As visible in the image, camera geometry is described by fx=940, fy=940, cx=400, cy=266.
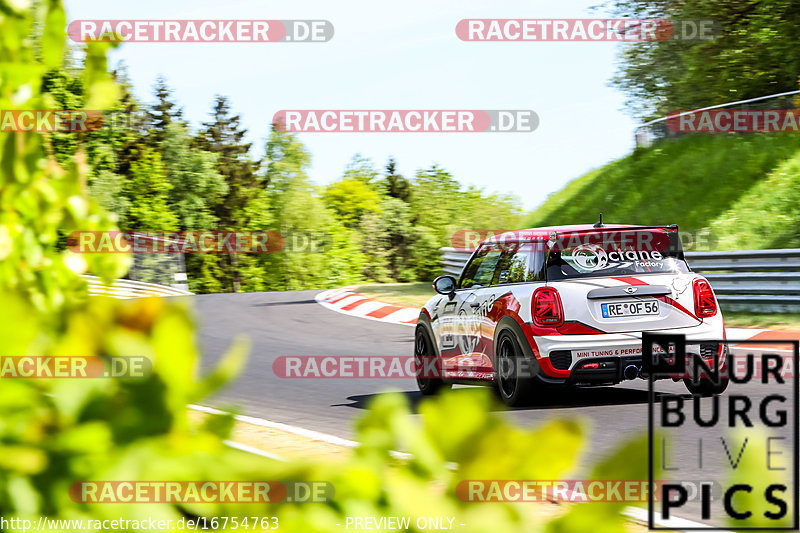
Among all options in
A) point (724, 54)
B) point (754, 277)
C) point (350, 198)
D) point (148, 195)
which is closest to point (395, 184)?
point (350, 198)

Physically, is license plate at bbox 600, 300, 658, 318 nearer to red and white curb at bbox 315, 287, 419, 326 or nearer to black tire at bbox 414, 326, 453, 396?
black tire at bbox 414, 326, 453, 396

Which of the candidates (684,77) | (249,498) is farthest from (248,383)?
(684,77)

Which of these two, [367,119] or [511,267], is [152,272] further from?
[511,267]

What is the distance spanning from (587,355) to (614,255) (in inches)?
36.1

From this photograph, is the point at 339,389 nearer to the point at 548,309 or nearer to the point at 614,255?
the point at 548,309

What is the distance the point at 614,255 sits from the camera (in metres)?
8.04

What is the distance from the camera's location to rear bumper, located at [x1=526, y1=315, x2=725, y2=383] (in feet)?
25.5

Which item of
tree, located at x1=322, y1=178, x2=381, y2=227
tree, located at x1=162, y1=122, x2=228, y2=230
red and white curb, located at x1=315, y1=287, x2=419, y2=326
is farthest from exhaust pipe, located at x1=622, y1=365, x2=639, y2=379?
tree, located at x1=322, y1=178, x2=381, y2=227

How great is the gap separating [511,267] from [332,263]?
55061 millimetres

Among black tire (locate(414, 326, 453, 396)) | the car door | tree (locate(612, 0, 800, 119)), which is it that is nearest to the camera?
the car door

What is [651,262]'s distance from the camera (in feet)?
26.4
